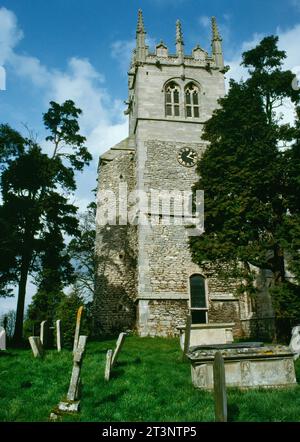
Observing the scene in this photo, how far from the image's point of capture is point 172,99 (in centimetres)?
2583

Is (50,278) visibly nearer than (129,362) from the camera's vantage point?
No

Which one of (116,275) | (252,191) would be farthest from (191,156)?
(252,191)

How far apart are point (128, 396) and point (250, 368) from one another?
248 cm

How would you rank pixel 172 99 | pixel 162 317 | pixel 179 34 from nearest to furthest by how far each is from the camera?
pixel 162 317
pixel 172 99
pixel 179 34

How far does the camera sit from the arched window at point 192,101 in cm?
2559

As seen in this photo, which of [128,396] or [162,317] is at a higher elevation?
[162,317]

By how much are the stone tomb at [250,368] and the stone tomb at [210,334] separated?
6.54m

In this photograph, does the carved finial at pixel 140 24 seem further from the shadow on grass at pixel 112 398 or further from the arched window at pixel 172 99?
the shadow on grass at pixel 112 398

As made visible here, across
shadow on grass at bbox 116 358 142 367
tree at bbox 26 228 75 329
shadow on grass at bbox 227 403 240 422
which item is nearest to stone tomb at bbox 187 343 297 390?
shadow on grass at bbox 227 403 240 422

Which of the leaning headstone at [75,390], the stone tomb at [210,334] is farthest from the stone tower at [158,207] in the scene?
the leaning headstone at [75,390]

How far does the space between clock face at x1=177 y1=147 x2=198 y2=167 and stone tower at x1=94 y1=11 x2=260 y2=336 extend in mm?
65

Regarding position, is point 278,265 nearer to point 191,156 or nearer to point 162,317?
point 162,317

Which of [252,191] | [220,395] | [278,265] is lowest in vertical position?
[220,395]
